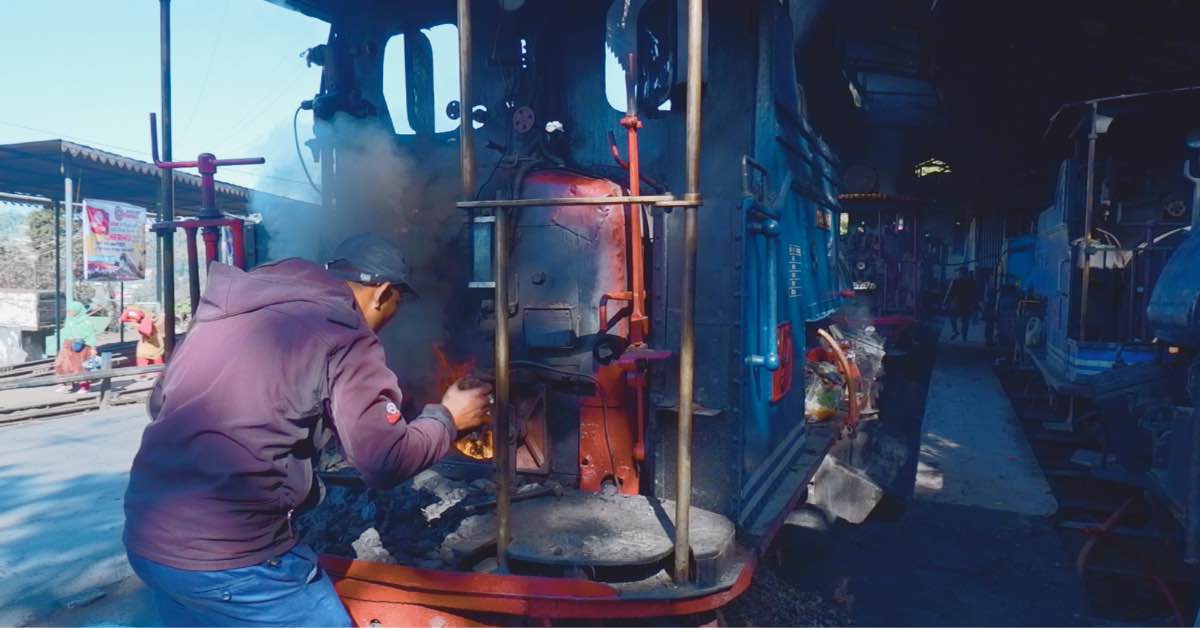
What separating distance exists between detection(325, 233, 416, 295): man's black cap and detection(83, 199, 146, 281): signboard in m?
11.6

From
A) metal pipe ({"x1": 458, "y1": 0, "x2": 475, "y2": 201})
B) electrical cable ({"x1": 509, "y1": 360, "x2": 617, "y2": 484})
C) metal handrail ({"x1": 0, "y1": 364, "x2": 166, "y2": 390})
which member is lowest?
metal handrail ({"x1": 0, "y1": 364, "x2": 166, "y2": 390})

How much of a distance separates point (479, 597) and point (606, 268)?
4.98 ft

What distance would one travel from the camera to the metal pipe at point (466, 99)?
2.39m

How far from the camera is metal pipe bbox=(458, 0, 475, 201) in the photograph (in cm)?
239

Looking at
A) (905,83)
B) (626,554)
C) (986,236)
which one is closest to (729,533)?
(626,554)

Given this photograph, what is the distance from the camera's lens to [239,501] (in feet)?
6.52

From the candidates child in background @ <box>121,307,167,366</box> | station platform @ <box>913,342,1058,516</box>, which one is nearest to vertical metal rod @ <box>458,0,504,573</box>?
station platform @ <box>913,342,1058,516</box>

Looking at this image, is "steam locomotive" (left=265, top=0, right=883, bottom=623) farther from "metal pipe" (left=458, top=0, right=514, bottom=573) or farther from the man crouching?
the man crouching

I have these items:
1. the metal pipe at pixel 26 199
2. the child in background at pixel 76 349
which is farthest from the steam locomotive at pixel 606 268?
the metal pipe at pixel 26 199

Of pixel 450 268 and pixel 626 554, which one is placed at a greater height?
pixel 450 268

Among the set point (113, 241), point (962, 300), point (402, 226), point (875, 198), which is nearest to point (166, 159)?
point (402, 226)

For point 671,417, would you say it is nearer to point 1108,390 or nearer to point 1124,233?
point 1108,390

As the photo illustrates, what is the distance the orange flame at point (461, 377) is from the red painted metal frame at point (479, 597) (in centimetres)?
101

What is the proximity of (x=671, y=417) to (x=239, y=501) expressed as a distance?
1.79 metres
